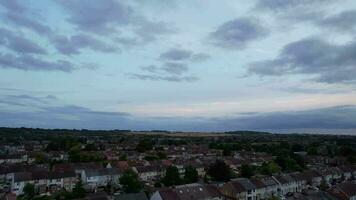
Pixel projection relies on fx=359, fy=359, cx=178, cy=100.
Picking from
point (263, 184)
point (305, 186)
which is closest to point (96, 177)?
point (263, 184)

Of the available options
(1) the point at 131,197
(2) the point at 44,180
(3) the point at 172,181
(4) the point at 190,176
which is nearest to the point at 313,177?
(4) the point at 190,176

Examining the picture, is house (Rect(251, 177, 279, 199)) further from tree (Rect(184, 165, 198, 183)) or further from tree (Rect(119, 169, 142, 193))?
tree (Rect(119, 169, 142, 193))

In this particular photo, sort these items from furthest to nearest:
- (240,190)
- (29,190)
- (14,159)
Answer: (14,159)
(29,190)
(240,190)

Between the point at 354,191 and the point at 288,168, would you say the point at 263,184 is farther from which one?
the point at 288,168

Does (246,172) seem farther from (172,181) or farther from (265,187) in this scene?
(172,181)

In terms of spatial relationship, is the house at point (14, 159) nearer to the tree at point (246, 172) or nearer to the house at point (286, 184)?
the tree at point (246, 172)

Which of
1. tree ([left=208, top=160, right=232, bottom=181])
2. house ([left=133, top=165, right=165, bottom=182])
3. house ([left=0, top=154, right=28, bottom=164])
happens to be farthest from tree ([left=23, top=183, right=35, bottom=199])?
house ([left=0, top=154, right=28, bottom=164])

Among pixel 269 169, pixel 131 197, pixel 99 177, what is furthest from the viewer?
pixel 269 169

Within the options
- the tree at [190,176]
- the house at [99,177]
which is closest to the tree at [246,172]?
the tree at [190,176]
